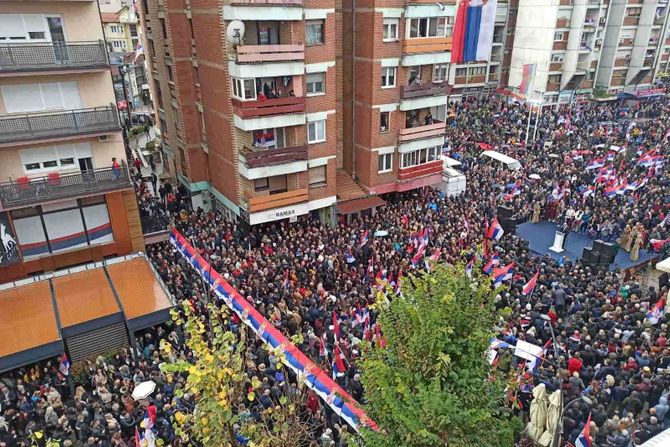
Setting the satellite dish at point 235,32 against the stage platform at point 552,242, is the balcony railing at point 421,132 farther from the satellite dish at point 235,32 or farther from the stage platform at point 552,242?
the satellite dish at point 235,32

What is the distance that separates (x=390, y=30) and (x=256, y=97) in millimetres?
8854

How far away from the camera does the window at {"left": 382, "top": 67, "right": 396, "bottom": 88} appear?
89.9ft

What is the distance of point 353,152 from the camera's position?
30094 millimetres

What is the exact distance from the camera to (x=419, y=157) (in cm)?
3059

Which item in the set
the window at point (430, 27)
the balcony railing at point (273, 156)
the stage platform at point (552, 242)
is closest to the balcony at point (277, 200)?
the balcony railing at point (273, 156)

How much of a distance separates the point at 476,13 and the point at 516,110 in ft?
67.0

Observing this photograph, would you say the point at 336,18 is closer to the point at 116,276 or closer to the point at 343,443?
the point at 116,276

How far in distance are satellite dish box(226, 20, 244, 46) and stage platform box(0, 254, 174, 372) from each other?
11.7 m

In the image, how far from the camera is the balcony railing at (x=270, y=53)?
22766 mm

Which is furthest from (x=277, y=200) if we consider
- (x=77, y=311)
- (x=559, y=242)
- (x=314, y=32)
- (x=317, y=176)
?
(x=559, y=242)

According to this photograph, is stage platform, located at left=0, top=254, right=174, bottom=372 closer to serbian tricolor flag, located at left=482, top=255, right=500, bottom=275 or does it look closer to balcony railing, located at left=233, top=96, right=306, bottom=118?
balcony railing, located at left=233, top=96, right=306, bottom=118

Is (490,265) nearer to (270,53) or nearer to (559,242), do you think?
(559,242)

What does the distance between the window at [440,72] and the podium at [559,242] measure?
12046mm

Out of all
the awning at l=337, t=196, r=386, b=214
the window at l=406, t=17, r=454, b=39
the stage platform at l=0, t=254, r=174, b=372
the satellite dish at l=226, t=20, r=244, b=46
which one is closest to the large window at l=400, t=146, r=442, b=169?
the awning at l=337, t=196, r=386, b=214
